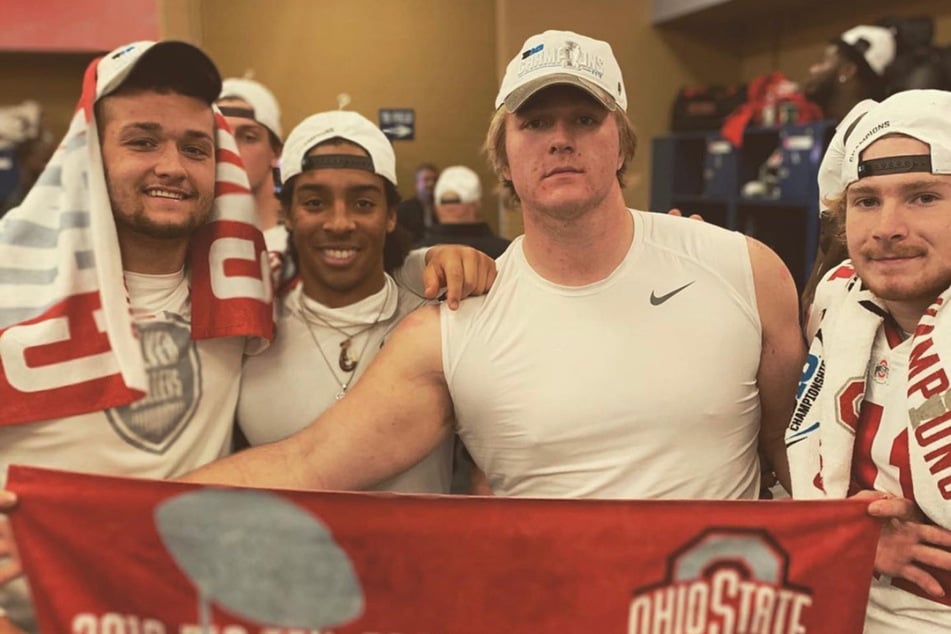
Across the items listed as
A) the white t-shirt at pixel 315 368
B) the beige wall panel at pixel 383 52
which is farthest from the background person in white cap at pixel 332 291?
the beige wall panel at pixel 383 52

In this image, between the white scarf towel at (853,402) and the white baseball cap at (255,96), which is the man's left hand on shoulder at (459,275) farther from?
the white baseball cap at (255,96)

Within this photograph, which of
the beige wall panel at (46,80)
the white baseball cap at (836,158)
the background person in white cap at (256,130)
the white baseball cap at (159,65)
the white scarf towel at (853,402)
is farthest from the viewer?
the beige wall panel at (46,80)

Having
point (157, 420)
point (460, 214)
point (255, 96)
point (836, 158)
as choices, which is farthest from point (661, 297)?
point (460, 214)

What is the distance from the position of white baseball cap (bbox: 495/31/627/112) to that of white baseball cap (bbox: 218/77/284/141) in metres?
1.51

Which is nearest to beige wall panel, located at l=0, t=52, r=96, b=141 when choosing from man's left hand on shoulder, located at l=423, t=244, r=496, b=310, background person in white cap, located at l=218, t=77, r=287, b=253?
background person in white cap, located at l=218, t=77, r=287, b=253

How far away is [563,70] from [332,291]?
2.36ft

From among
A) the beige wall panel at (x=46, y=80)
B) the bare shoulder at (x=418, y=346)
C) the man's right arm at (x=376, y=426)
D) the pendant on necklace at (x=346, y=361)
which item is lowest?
the man's right arm at (x=376, y=426)

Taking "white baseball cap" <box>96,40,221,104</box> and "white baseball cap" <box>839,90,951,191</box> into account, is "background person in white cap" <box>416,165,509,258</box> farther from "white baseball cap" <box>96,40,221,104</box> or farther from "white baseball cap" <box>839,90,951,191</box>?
"white baseball cap" <box>839,90,951,191</box>

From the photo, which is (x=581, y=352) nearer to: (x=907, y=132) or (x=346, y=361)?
(x=346, y=361)

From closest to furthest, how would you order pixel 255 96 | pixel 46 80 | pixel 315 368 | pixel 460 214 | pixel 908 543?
pixel 908 543
pixel 315 368
pixel 255 96
pixel 460 214
pixel 46 80

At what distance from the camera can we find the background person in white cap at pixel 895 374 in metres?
1.32

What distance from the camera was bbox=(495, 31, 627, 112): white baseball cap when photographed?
5.03 feet

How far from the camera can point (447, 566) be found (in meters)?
1.37

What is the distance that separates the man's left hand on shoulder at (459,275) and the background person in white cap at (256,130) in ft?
4.22
